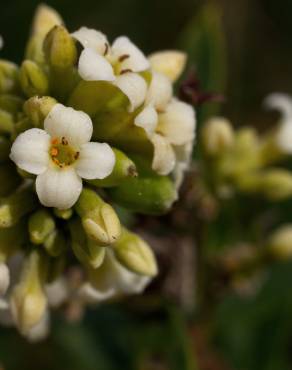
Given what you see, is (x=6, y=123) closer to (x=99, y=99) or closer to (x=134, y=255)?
(x=99, y=99)

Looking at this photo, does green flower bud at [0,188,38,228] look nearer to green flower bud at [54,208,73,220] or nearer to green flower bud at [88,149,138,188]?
green flower bud at [54,208,73,220]

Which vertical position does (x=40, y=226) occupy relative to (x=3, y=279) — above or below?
above

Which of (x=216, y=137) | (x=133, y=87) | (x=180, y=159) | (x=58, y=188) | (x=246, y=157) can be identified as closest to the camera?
(x=58, y=188)

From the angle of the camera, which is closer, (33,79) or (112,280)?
(33,79)

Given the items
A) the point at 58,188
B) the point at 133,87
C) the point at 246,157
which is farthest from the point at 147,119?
the point at 246,157

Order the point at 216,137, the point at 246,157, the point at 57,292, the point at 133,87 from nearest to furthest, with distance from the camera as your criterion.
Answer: the point at 133,87, the point at 57,292, the point at 216,137, the point at 246,157

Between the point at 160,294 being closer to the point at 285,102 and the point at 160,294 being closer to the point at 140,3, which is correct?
the point at 285,102

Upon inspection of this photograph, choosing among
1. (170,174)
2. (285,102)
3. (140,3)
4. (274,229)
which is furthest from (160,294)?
(140,3)

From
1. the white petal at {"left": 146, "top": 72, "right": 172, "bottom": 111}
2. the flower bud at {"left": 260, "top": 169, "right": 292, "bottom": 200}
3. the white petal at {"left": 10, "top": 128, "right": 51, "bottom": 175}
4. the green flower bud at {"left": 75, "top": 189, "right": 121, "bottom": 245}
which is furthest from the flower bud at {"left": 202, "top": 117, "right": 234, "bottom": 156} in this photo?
the white petal at {"left": 10, "top": 128, "right": 51, "bottom": 175}

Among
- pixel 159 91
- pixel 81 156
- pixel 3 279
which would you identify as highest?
pixel 159 91
